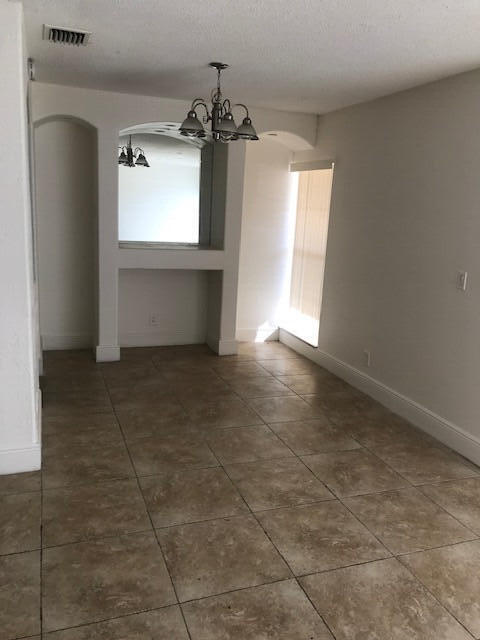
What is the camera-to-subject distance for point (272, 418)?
13.0 feet

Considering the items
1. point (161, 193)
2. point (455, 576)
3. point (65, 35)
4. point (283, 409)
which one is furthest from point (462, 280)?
point (161, 193)

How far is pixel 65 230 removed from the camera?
5.14m

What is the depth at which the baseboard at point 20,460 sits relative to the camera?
2.96 meters

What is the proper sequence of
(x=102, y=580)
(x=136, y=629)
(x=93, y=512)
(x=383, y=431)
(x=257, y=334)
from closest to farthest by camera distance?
(x=136, y=629) → (x=102, y=580) → (x=93, y=512) → (x=383, y=431) → (x=257, y=334)

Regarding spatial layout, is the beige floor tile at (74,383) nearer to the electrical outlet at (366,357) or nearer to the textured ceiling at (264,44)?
the electrical outlet at (366,357)

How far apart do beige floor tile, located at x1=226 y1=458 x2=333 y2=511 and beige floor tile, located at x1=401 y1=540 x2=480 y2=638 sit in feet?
2.03

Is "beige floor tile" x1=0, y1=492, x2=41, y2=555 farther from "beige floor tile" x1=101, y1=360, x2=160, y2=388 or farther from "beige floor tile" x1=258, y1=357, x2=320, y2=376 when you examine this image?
"beige floor tile" x1=258, y1=357, x2=320, y2=376

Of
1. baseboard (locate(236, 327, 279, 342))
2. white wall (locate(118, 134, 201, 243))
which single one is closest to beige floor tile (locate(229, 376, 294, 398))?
baseboard (locate(236, 327, 279, 342))

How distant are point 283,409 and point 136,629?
2.34m

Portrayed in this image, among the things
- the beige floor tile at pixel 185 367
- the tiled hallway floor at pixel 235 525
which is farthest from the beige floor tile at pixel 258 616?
the beige floor tile at pixel 185 367

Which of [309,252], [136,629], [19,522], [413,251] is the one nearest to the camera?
[136,629]

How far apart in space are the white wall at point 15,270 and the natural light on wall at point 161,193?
247 centimetres

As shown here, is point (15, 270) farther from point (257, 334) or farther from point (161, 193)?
point (257, 334)

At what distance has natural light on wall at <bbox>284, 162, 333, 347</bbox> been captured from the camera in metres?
5.36
